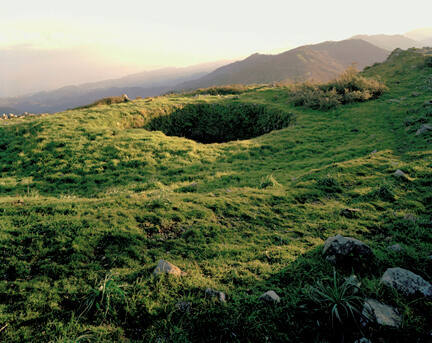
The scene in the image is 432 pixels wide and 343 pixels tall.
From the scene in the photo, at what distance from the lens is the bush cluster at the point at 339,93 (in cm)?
2003

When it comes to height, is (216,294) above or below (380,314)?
above

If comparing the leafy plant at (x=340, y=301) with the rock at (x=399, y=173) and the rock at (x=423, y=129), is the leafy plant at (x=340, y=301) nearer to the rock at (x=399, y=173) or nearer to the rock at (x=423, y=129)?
the rock at (x=399, y=173)

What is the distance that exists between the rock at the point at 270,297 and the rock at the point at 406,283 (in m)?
1.76

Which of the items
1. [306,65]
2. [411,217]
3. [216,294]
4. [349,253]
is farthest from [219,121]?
[306,65]

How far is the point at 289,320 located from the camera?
3.29 meters

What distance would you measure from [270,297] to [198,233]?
239cm

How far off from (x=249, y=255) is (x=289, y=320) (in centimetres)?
171

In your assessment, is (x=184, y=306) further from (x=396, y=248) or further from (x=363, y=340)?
(x=396, y=248)

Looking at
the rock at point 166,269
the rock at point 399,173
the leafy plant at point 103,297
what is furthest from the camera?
the rock at point 399,173

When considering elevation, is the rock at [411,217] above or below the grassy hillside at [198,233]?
below

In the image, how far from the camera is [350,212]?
6512 mm

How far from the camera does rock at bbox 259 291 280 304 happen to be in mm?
3539

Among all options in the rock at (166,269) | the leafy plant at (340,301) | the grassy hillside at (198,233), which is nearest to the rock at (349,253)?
the grassy hillside at (198,233)

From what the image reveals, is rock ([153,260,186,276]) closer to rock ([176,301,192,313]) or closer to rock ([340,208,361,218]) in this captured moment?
rock ([176,301,192,313])
